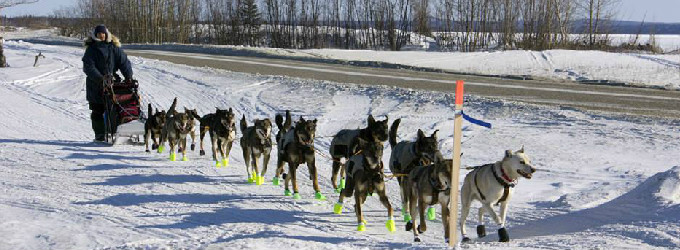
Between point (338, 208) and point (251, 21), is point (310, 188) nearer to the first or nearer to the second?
point (338, 208)

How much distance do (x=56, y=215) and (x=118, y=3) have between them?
65366 millimetres

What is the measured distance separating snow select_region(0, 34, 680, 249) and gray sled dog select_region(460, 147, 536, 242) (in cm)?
25

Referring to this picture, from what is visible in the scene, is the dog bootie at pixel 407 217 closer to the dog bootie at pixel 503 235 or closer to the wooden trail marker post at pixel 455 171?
the dog bootie at pixel 503 235

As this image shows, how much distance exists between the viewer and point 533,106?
674 inches

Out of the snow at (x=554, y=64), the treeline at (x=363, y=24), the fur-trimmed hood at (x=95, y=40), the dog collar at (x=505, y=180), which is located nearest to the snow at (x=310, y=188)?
the dog collar at (x=505, y=180)

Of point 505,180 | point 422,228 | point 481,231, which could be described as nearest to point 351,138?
point 422,228

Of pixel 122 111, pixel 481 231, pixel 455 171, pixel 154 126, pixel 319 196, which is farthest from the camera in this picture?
pixel 122 111

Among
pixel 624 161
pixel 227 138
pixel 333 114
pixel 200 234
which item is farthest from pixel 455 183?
pixel 333 114

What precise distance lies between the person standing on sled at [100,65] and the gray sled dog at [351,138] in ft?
16.8

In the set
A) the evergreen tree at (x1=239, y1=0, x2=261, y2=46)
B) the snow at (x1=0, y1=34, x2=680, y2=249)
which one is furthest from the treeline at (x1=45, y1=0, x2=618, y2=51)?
the snow at (x1=0, y1=34, x2=680, y2=249)

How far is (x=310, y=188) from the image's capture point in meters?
9.63

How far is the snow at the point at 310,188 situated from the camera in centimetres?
661

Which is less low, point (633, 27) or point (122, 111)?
point (633, 27)

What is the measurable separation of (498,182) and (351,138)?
104 inches
